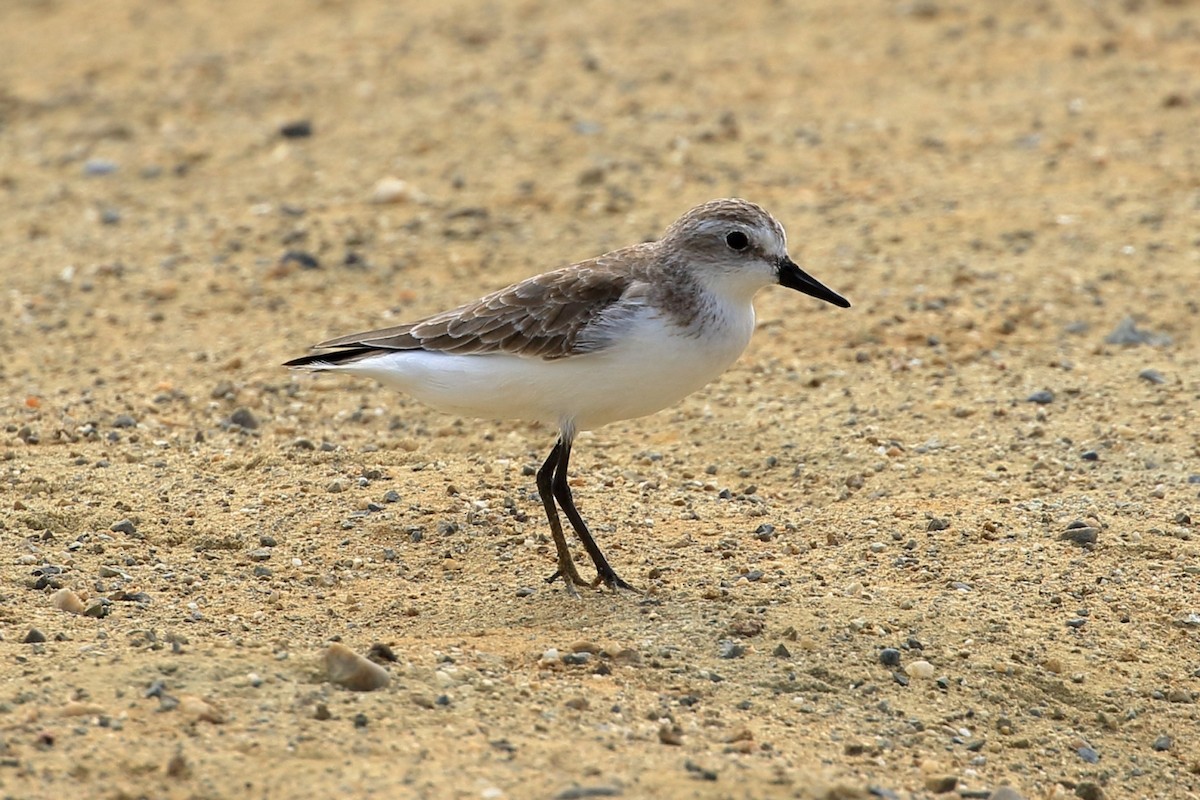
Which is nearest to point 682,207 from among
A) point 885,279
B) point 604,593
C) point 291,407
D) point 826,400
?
point 885,279

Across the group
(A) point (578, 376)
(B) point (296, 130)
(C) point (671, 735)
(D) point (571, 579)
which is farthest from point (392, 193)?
(C) point (671, 735)

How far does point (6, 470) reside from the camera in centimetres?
735

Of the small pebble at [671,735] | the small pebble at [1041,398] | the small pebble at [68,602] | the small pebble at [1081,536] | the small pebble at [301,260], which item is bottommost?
the small pebble at [671,735]

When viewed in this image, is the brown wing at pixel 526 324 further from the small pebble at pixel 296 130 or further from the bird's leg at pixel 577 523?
the small pebble at pixel 296 130

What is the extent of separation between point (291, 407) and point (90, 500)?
5.67 ft

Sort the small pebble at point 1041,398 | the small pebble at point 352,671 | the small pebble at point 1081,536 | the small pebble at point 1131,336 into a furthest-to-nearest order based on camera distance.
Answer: the small pebble at point 1131,336, the small pebble at point 1041,398, the small pebble at point 1081,536, the small pebble at point 352,671

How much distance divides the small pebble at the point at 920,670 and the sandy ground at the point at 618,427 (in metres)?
0.02

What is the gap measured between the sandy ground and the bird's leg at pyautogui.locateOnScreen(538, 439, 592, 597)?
0.14 meters

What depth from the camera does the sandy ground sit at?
5371 millimetres

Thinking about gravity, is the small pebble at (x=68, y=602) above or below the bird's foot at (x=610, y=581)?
above

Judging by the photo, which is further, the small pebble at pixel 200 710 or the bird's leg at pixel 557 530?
the bird's leg at pixel 557 530

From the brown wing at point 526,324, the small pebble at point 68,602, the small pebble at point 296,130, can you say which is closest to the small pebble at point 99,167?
the small pebble at point 296,130

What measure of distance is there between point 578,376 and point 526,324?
37 centimetres

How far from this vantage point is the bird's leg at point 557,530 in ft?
21.4
